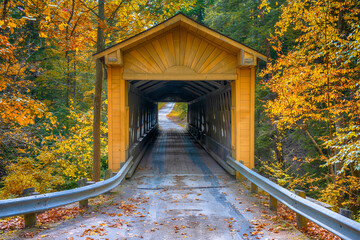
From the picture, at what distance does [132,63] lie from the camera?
8.59 meters

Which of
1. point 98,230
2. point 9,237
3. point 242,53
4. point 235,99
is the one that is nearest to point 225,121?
point 235,99

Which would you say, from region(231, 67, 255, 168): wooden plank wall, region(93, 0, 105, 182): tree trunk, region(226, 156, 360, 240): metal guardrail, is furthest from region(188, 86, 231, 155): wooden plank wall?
region(226, 156, 360, 240): metal guardrail

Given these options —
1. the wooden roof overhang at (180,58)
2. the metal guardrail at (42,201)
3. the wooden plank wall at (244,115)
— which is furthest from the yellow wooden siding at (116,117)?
the wooden plank wall at (244,115)

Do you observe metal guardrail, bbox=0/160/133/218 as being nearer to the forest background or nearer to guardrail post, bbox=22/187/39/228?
guardrail post, bbox=22/187/39/228

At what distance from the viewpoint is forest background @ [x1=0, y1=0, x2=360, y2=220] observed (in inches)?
287

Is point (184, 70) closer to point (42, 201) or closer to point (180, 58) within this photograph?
point (180, 58)

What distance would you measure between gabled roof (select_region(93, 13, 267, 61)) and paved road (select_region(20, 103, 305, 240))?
3.77m

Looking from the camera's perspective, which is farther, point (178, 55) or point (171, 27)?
point (178, 55)

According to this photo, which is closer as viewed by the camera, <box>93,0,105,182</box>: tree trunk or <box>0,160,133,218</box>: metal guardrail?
<box>0,160,133,218</box>: metal guardrail

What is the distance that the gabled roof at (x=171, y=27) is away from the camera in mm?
8000

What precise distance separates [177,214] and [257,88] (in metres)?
10.5

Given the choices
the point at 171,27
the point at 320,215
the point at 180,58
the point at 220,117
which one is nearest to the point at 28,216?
the point at 320,215

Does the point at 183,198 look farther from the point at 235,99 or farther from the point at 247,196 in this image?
the point at 235,99

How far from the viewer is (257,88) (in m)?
14.5
